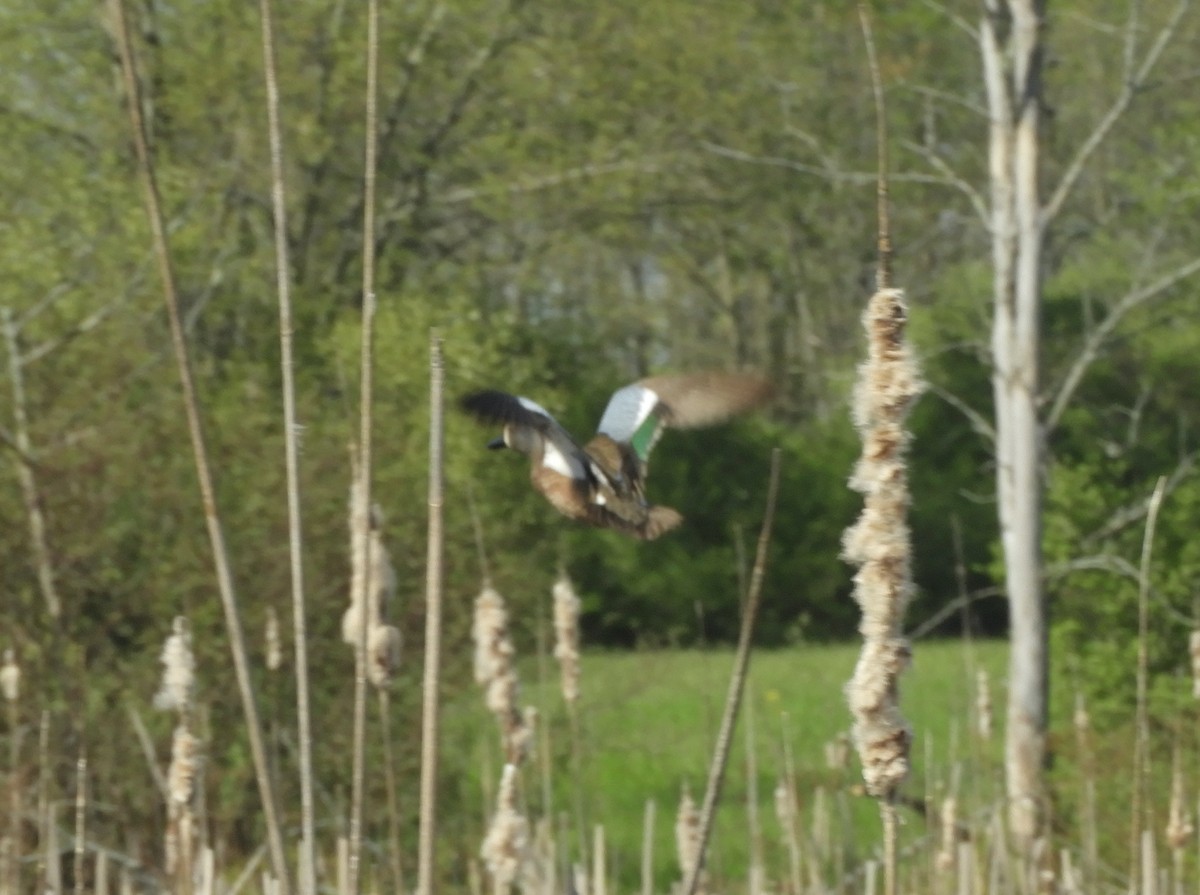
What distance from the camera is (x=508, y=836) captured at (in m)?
2.27

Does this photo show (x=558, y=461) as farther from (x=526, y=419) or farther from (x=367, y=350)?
(x=367, y=350)

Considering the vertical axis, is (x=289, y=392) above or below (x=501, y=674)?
above

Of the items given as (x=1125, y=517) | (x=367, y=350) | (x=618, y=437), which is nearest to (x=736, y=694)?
(x=367, y=350)

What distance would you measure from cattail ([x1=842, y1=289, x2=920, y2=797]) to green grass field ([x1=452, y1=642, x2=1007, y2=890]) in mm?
2528

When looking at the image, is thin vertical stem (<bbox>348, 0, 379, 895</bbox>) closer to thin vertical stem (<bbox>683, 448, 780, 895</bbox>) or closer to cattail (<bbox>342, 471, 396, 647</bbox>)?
cattail (<bbox>342, 471, 396, 647</bbox>)

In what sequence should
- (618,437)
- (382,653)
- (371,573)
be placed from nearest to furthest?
(371,573) → (382,653) → (618,437)

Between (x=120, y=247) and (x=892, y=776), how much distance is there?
737 centimetres

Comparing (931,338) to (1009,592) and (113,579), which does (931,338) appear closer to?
(1009,592)

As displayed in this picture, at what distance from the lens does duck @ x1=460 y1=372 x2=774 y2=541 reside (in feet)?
8.06

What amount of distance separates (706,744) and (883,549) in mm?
4399

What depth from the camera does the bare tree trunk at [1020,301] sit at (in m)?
7.71

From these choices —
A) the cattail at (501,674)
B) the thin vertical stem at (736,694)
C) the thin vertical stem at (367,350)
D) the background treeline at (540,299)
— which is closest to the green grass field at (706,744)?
the background treeline at (540,299)

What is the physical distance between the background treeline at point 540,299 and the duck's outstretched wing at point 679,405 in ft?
0.52

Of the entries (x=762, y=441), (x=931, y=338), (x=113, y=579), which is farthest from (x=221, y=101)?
(x=762, y=441)
